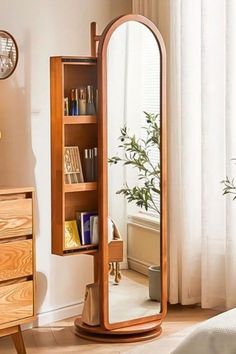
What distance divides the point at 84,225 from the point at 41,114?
2.52 feet

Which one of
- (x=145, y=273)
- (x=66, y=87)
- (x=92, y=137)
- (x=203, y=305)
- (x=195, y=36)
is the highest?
(x=195, y=36)

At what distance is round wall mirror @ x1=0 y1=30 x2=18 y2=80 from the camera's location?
436cm

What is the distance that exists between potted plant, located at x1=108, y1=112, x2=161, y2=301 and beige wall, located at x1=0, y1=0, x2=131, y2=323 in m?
0.55

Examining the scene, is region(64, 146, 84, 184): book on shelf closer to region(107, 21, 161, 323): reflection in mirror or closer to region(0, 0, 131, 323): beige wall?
region(107, 21, 161, 323): reflection in mirror

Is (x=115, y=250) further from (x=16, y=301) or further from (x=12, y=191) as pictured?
(x=12, y=191)

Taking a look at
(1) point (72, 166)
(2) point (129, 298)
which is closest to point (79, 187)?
(1) point (72, 166)

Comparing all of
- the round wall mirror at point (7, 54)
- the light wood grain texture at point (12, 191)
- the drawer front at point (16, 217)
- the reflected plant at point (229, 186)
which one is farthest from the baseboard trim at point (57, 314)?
the round wall mirror at point (7, 54)

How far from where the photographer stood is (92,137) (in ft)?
14.7

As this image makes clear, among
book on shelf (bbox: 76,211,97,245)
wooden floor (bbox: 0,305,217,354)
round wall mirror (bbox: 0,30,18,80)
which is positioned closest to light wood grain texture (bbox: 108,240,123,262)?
book on shelf (bbox: 76,211,97,245)

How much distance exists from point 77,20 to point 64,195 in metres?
1.22

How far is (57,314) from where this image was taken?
4840 mm

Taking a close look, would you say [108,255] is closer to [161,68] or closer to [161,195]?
[161,195]

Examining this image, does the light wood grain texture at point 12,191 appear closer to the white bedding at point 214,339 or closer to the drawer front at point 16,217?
the drawer front at point 16,217

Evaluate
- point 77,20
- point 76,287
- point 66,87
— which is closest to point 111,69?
point 66,87
